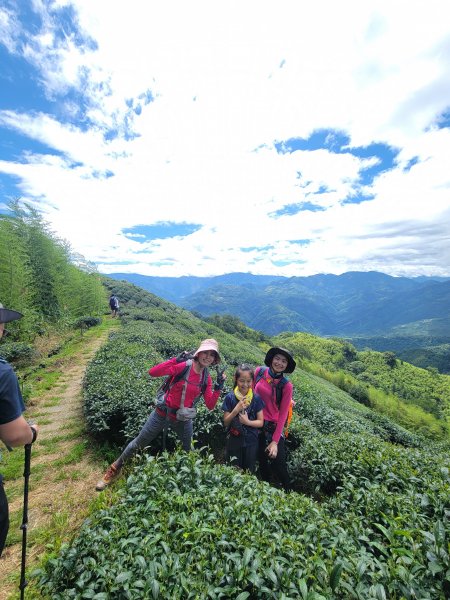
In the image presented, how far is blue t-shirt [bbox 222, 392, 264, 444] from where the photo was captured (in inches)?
193

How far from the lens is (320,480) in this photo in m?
4.96

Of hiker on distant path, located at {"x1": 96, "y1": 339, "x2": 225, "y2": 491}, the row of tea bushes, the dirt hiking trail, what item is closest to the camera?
the row of tea bushes

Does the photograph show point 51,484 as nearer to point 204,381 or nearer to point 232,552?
point 204,381

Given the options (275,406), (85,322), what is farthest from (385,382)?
(275,406)

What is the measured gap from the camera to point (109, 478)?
5082 mm

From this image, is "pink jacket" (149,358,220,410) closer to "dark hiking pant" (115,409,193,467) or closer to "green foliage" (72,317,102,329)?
"dark hiking pant" (115,409,193,467)

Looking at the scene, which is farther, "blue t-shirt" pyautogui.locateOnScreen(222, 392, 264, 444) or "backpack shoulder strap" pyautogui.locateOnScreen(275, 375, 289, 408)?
"backpack shoulder strap" pyautogui.locateOnScreen(275, 375, 289, 408)

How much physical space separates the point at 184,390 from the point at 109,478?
2.20m

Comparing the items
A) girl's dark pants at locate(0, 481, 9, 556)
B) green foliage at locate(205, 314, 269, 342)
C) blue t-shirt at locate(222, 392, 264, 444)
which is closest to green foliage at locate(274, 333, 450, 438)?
green foliage at locate(205, 314, 269, 342)

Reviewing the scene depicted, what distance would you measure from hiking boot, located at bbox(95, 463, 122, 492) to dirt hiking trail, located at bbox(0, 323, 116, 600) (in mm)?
190

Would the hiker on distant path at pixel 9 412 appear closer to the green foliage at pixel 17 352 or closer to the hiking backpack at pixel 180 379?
the hiking backpack at pixel 180 379

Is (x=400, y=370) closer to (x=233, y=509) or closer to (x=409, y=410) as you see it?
(x=409, y=410)

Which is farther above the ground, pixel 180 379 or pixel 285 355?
pixel 285 355

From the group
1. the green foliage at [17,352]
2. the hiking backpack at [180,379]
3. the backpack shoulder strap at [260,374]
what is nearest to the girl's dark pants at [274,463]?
the backpack shoulder strap at [260,374]
